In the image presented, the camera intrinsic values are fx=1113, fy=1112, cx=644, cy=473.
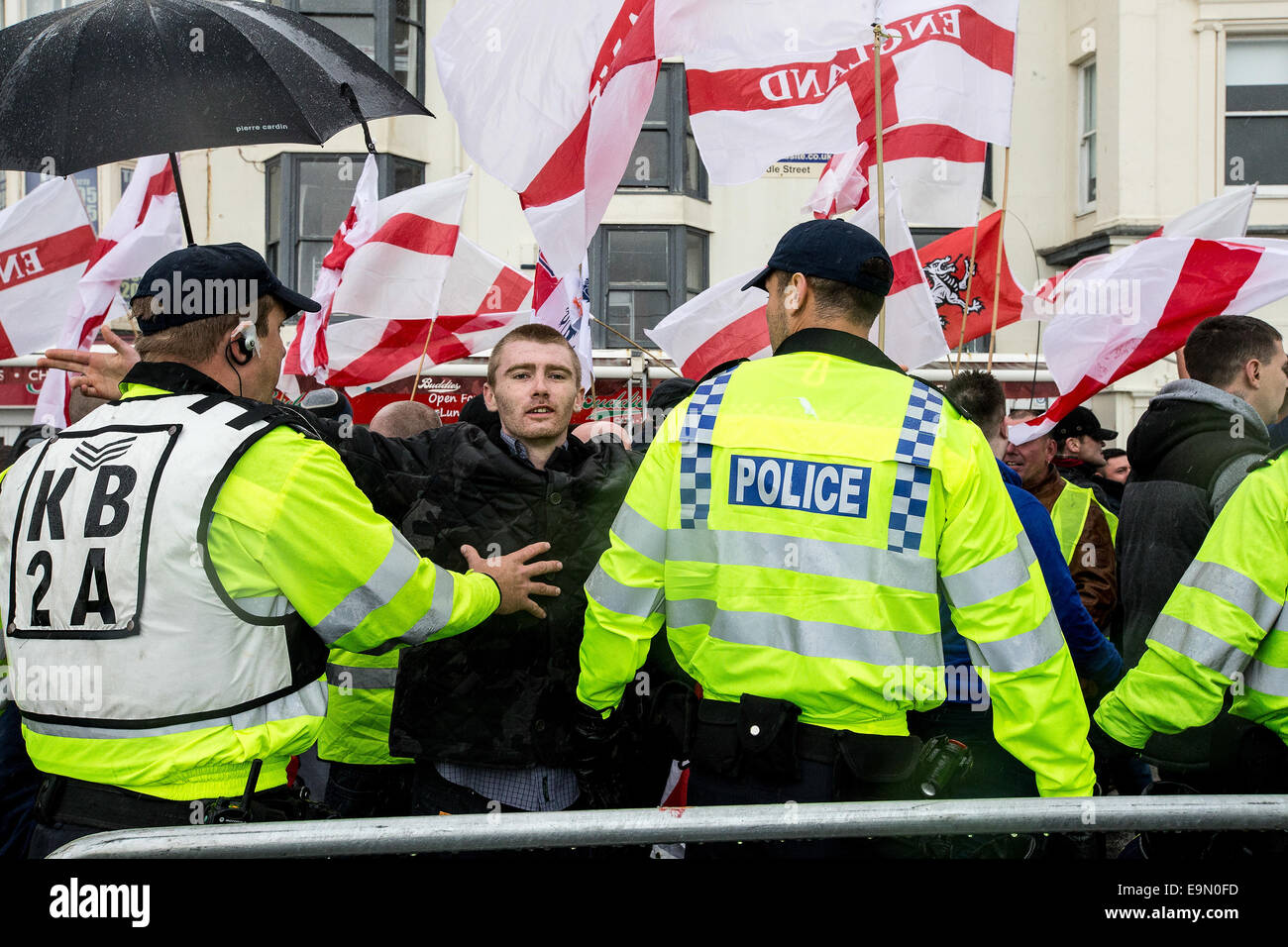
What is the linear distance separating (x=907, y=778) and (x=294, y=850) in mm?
1395

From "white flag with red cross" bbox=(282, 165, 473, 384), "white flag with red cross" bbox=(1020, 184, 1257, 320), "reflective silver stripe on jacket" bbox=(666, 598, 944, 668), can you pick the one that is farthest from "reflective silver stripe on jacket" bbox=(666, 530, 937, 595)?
"white flag with red cross" bbox=(282, 165, 473, 384)

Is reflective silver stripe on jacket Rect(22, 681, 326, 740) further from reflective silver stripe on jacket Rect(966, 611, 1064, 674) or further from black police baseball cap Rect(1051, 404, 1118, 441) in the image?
black police baseball cap Rect(1051, 404, 1118, 441)

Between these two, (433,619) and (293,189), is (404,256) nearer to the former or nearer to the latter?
(433,619)

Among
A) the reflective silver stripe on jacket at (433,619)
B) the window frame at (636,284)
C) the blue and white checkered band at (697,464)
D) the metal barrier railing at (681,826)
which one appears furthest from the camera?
the window frame at (636,284)

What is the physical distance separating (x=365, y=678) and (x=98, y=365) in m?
1.39

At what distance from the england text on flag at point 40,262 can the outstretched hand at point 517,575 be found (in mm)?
4729

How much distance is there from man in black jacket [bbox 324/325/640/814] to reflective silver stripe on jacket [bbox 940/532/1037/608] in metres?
1.17

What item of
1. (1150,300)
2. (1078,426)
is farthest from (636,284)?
(1150,300)

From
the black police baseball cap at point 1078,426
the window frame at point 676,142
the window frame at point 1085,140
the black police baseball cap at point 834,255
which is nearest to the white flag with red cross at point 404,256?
the black police baseball cap at point 1078,426

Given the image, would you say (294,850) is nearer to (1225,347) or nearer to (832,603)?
(832,603)

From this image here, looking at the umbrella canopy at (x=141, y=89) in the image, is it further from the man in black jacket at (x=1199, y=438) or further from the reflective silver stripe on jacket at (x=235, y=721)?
the man in black jacket at (x=1199, y=438)

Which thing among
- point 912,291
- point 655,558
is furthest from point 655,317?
point 655,558

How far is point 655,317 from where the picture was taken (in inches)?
635

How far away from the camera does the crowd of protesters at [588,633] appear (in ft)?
8.69
